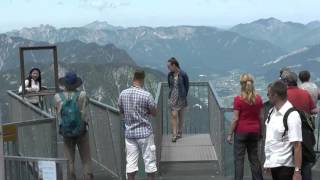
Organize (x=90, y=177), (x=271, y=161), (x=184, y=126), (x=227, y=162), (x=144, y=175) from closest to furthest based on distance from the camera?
(x=271, y=161), (x=90, y=177), (x=144, y=175), (x=227, y=162), (x=184, y=126)

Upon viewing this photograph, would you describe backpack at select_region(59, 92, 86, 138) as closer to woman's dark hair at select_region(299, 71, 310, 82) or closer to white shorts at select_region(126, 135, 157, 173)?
white shorts at select_region(126, 135, 157, 173)

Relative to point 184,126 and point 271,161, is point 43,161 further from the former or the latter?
point 184,126

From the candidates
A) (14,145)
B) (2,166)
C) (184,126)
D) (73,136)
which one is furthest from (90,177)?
(184,126)

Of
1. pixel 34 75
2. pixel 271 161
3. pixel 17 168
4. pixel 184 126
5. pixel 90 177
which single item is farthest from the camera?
pixel 184 126

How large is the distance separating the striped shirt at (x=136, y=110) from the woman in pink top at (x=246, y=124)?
1165 millimetres

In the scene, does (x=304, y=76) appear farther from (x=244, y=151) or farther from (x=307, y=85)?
(x=244, y=151)

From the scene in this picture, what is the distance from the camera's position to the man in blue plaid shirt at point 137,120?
8.94 meters

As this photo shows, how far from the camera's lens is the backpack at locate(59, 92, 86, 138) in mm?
9016

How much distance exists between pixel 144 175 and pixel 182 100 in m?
3.08

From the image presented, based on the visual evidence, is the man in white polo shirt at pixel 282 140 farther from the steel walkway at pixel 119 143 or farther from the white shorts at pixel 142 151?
the white shorts at pixel 142 151

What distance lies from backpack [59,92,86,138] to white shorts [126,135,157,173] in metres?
0.68

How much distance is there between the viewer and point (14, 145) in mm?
8719

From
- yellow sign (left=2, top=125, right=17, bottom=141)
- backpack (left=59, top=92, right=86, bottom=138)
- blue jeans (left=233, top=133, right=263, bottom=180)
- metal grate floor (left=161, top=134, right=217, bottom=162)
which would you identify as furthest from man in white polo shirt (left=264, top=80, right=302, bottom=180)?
metal grate floor (left=161, top=134, right=217, bottom=162)

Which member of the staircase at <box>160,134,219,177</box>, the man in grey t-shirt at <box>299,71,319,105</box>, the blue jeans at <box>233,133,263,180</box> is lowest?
the staircase at <box>160,134,219,177</box>
